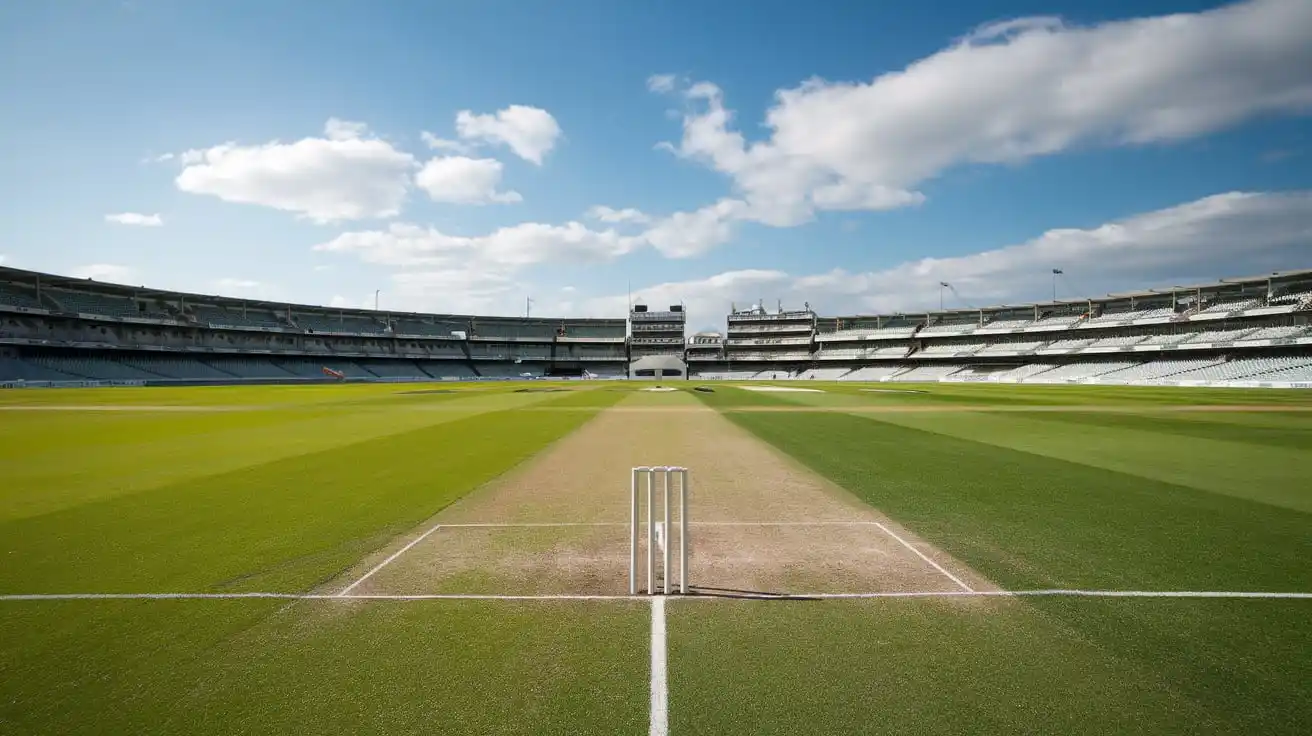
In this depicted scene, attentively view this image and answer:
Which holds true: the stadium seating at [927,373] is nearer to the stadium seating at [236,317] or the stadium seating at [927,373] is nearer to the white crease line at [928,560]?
the white crease line at [928,560]

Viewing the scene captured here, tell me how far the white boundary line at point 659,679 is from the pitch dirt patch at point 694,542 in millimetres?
831

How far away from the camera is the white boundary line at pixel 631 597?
5.74 meters

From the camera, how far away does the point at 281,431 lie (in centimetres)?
1958

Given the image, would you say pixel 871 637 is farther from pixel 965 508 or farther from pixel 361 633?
pixel 965 508

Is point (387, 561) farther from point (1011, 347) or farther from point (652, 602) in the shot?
point (1011, 347)

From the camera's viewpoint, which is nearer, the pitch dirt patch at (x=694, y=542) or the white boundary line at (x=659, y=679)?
the white boundary line at (x=659, y=679)

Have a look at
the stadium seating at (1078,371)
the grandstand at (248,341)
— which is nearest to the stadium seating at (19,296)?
the grandstand at (248,341)

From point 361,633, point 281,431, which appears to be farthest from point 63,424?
point 361,633

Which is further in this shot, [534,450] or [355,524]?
[534,450]

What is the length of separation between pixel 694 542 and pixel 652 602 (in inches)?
80.4

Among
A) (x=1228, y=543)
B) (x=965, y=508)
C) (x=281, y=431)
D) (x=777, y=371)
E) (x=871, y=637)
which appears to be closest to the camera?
(x=871, y=637)

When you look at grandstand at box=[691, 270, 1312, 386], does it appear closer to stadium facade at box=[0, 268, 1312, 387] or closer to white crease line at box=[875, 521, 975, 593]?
stadium facade at box=[0, 268, 1312, 387]

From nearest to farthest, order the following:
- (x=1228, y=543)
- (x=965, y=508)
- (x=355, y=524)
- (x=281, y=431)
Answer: (x=1228, y=543), (x=355, y=524), (x=965, y=508), (x=281, y=431)

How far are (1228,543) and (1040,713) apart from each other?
5821mm
